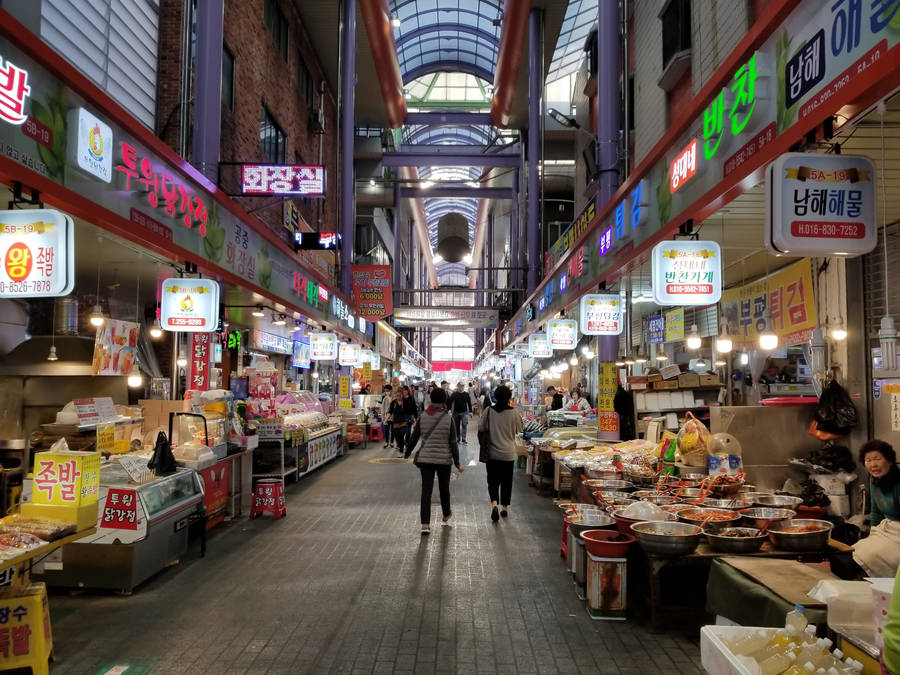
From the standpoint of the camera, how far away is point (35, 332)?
34.0 ft

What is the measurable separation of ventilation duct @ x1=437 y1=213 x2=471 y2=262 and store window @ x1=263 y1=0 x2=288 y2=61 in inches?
377

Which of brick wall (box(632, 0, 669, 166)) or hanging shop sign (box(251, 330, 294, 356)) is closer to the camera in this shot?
brick wall (box(632, 0, 669, 166))

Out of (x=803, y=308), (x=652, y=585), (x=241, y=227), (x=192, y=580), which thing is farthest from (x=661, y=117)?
(x=192, y=580)

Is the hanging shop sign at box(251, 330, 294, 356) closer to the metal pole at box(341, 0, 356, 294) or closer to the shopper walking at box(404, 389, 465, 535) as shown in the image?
the metal pole at box(341, 0, 356, 294)

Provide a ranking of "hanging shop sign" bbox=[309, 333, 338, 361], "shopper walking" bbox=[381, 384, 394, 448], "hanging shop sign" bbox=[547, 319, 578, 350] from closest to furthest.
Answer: "hanging shop sign" bbox=[547, 319, 578, 350]
"hanging shop sign" bbox=[309, 333, 338, 361]
"shopper walking" bbox=[381, 384, 394, 448]

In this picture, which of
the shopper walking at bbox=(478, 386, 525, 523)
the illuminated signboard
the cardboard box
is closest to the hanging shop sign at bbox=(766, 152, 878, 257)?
the shopper walking at bbox=(478, 386, 525, 523)

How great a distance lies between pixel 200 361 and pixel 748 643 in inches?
409

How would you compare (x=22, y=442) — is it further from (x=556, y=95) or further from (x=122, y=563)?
(x=556, y=95)

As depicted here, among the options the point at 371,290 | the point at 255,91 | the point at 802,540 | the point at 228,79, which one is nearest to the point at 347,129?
the point at 255,91

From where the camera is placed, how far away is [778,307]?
Answer: 23.8 feet

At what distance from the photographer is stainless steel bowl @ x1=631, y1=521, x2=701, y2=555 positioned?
4609 mm

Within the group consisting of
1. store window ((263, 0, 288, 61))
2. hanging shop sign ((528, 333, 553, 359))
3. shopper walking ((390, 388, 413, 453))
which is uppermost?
store window ((263, 0, 288, 61))

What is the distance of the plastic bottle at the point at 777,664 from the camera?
7.75 feet

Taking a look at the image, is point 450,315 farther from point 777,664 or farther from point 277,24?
point 777,664
